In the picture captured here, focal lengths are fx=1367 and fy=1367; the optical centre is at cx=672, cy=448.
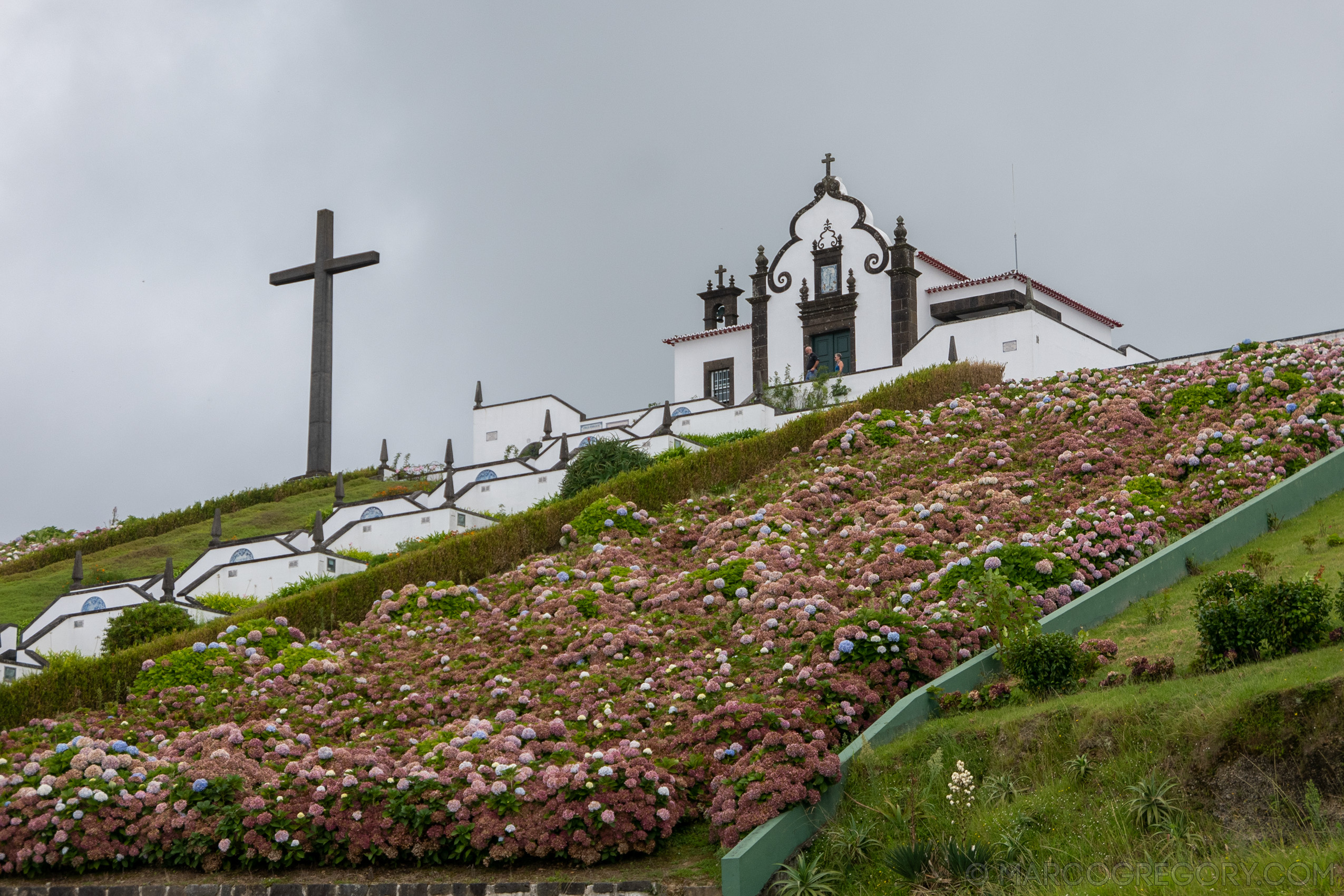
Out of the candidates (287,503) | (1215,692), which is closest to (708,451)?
(1215,692)

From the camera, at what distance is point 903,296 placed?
123ft

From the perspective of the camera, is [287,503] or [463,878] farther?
[287,503]

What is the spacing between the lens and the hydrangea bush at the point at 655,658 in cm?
1130

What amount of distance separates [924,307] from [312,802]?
2898 centimetres

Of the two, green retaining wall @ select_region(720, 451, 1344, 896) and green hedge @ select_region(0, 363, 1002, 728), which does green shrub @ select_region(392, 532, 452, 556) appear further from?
green retaining wall @ select_region(720, 451, 1344, 896)

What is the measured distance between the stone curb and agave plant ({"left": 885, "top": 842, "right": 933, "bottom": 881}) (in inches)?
73.0

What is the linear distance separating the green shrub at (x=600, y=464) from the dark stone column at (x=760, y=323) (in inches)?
461

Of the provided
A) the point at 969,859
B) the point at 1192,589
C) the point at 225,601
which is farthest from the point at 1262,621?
the point at 225,601

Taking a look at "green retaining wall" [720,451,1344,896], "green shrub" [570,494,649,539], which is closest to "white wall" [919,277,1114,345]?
"green shrub" [570,494,649,539]

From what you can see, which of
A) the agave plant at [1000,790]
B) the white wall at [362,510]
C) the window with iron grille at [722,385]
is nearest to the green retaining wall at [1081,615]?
the agave plant at [1000,790]

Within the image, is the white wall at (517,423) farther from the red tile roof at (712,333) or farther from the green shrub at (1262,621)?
the green shrub at (1262,621)

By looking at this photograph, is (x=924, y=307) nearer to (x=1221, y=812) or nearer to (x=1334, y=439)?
(x=1334, y=439)

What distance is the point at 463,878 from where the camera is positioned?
35.9 ft

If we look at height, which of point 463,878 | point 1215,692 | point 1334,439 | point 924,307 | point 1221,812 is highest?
point 924,307
